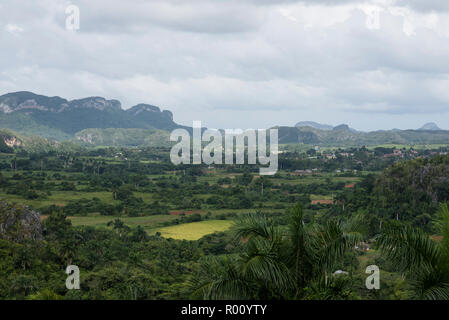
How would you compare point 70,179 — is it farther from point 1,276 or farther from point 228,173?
point 1,276

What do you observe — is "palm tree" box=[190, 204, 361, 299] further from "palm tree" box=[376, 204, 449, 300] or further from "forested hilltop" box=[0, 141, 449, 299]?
"palm tree" box=[376, 204, 449, 300]

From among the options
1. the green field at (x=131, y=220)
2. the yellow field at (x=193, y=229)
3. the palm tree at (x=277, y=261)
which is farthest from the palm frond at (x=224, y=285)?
the green field at (x=131, y=220)

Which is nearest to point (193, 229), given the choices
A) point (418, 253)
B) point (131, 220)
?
point (131, 220)

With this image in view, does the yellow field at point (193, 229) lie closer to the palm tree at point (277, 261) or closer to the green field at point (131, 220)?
the green field at point (131, 220)

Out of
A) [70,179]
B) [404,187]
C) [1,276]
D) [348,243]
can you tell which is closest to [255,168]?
[70,179]

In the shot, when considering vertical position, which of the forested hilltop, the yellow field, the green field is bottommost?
the yellow field

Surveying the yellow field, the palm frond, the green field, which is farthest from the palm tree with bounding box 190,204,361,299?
the green field

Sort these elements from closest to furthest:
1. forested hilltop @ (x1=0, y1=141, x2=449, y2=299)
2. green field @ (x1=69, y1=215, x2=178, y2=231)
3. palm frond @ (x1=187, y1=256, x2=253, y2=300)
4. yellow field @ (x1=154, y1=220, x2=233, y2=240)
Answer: palm frond @ (x1=187, y1=256, x2=253, y2=300)
forested hilltop @ (x1=0, y1=141, x2=449, y2=299)
yellow field @ (x1=154, y1=220, x2=233, y2=240)
green field @ (x1=69, y1=215, x2=178, y2=231)
